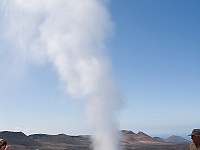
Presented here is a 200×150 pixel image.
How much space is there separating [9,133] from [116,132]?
1983 inches

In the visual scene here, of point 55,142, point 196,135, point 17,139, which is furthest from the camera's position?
point 55,142

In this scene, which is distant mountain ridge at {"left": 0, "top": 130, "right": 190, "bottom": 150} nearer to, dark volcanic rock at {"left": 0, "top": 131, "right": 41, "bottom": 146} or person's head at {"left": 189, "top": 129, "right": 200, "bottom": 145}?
dark volcanic rock at {"left": 0, "top": 131, "right": 41, "bottom": 146}

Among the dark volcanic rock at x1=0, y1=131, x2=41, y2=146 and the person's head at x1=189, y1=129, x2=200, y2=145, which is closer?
the person's head at x1=189, y1=129, x2=200, y2=145

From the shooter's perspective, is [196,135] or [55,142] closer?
[196,135]

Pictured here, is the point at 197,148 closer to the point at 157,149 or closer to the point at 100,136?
the point at 100,136

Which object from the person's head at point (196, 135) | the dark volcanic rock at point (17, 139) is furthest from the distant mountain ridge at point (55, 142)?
the person's head at point (196, 135)

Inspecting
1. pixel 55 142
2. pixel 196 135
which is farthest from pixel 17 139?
pixel 196 135

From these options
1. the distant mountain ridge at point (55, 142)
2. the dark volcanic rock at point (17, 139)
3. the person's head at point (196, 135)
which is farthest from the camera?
the dark volcanic rock at point (17, 139)

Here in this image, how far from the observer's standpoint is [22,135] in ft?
349

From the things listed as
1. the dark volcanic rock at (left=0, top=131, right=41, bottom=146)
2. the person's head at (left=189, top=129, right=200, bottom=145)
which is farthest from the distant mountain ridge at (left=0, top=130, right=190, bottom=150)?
the person's head at (left=189, top=129, right=200, bottom=145)

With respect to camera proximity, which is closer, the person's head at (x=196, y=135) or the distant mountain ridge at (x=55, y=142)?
the person's head at (x=196, y=135)

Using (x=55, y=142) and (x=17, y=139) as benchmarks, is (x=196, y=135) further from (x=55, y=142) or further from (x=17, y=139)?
(x=55, y=142)

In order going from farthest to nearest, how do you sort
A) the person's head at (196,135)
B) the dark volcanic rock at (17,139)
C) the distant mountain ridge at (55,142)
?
the dark volcanic rock at (17,139) → the distant mountain ridge at (55,142) → the person's head at (196,135)

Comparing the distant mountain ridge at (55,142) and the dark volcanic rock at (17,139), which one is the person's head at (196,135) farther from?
the dark volcanic rock at (17,139)
